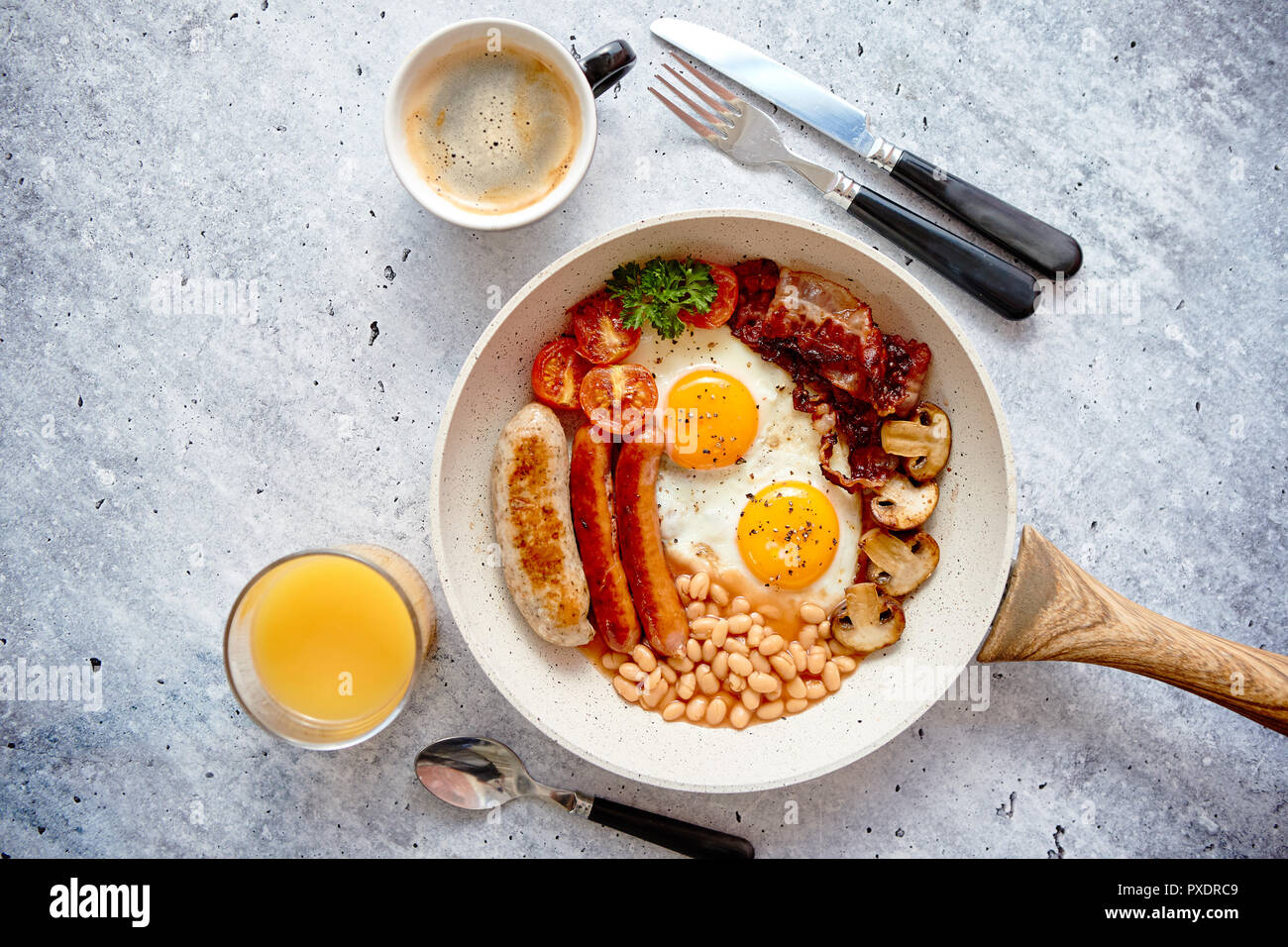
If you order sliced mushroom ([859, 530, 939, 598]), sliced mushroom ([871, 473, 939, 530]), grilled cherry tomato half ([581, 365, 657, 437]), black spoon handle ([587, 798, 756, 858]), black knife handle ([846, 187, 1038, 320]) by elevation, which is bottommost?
black spoon handle ([587, 798, 756, 858])

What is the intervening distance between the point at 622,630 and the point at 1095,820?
1432 mm

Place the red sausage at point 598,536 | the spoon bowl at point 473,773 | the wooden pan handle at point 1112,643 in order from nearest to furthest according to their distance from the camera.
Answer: the wooden pan handle at point 1112,643 < the red sausage at point 598,536 < the spoon bowl at point 473,773

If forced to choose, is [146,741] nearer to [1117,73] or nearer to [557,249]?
[557,249]

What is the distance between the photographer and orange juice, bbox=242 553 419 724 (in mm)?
2014

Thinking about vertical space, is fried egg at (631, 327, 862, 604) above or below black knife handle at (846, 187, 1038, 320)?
below

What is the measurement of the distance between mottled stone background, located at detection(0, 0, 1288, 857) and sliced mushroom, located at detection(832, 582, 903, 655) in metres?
0.34

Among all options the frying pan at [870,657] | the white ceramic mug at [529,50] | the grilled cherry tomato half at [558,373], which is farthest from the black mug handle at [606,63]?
the grilled cherry tomato half at [558,373]

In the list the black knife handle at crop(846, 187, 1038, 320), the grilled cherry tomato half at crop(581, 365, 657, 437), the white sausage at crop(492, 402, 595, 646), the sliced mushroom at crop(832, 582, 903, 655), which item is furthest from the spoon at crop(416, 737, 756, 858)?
the black knife handle at crop(846, 187, 1038, 320)

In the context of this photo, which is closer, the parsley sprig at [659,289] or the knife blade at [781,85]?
the parsley sprig at [659,289]

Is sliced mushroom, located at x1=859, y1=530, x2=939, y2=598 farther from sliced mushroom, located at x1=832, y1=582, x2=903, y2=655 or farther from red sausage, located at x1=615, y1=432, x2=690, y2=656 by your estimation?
red sausage, located at x1=615, y1=432, x2=690, y2=656

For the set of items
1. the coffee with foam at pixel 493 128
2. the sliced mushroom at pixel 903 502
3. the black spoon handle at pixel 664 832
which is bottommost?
the black spoon handle at pixel 664 832

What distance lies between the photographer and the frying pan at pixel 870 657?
2.00 metres

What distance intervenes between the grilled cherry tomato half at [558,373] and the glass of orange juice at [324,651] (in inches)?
23.7

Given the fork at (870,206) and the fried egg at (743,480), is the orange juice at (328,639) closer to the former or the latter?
the fried egg at (743,480)
